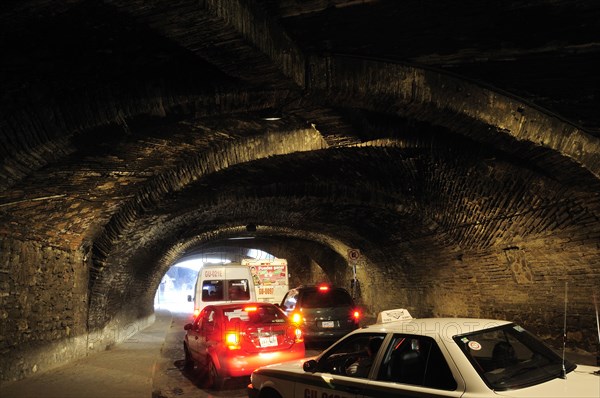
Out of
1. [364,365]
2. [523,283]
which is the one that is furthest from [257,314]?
→ [523,283]

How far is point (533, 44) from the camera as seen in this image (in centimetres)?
563

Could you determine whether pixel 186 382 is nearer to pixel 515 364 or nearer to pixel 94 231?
pixel 94 231

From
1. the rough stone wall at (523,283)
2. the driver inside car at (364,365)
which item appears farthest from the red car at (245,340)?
the rough stone wall at (523,283)

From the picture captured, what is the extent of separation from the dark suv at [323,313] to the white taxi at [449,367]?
753 cm

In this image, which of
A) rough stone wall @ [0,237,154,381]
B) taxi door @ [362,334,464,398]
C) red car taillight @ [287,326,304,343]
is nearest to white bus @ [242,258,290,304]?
rough stone wall @ [0,237,154,381]

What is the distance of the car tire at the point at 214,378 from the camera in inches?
330

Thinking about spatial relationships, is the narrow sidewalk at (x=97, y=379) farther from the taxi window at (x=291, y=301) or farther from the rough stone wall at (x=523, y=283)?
the rough stone wall at (x=523, y=283)

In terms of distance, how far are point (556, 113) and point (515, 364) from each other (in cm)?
434

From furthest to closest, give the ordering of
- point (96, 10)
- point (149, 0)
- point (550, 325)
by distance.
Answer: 1. point (550, 325)
2. point (96, 10)
3. point (149, 0)

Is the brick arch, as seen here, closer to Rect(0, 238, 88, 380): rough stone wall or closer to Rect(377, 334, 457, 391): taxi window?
Rect(377, 334, 457, 391): taxi window

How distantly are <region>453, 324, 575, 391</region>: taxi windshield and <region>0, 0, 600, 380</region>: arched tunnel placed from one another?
10.6 ft

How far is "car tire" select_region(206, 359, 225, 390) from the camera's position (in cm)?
839

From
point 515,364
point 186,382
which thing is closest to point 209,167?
point 186,382

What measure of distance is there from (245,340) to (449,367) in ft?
16.6
